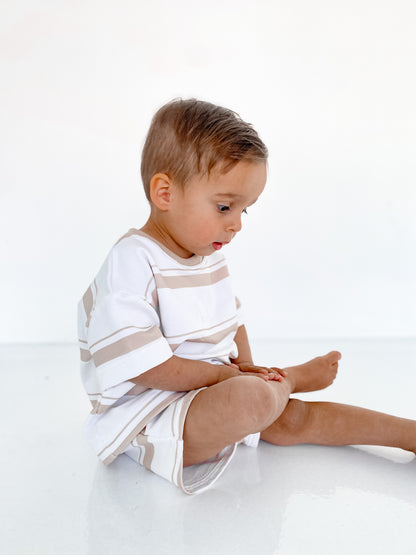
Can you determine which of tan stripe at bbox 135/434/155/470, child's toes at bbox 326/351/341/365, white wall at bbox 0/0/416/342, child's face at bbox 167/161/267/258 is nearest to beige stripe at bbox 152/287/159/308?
child's face at bbox 167/161/267/258

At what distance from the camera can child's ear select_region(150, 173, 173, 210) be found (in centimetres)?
98

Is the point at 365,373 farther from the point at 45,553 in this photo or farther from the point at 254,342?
the point at 45,553

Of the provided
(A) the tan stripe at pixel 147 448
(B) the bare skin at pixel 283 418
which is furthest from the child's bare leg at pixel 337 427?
(A) the tan stripe at pixel 147 448

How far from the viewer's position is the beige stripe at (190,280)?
3.25 feet

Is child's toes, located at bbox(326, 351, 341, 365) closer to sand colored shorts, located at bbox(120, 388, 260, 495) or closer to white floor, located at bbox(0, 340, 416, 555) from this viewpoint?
white floor, located at bbox(0, 340, 416, 555)

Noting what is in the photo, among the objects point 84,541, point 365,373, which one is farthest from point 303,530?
point 365,373

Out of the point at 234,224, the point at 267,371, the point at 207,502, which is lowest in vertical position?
the point at 207,502

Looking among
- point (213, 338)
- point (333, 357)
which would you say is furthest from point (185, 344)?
Answer: point (333, 357)

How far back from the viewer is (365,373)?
1.57 m

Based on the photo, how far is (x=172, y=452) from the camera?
913 millimetres

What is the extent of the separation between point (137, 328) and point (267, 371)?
0.26m

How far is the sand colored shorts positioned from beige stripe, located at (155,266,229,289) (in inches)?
7.0

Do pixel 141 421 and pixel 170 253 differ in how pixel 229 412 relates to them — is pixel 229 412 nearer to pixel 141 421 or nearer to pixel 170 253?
pixel 141 421

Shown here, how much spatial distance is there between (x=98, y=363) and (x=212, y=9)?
1.48 metres
